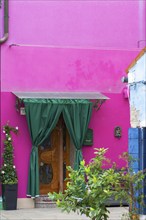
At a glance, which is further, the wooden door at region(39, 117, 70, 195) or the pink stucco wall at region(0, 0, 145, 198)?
the wooden door at region(39, 117, 70, 195)

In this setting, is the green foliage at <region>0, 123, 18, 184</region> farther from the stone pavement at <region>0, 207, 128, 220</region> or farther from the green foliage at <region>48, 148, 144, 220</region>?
the green foliage at <region>48, 148, 144, 220</region>

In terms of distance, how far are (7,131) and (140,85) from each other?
5701mm

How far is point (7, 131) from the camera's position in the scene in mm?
13125

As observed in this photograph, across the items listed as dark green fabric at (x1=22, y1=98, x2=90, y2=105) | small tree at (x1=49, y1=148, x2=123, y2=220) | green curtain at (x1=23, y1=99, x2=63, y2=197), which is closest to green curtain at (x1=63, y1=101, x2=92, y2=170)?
dark green fabric at (x1=22, y1=98, x2=90, y2=105)

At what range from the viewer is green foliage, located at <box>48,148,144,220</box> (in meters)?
6.52

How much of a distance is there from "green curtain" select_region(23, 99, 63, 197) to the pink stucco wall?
216 mm

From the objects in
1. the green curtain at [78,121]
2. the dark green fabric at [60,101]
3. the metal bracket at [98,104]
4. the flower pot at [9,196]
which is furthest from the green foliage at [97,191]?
the metal bracket at [98,104]

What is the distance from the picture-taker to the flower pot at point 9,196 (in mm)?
12789

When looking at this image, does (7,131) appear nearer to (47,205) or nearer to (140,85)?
(47,205)

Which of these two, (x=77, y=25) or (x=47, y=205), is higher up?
(x=77, y=25)

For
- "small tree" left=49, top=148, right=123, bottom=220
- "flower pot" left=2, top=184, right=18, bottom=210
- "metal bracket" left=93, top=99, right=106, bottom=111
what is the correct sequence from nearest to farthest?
"small tree" left=49, top=148, right=123, bottom=220 < "flower pot" left=2, top=184, right=18, bottom=210 < "metal bracket" left=93, top=99, right=106, bottom=111

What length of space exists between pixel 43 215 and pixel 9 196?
1.26 m

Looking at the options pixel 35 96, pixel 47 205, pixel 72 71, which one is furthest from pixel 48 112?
pixel 47 205

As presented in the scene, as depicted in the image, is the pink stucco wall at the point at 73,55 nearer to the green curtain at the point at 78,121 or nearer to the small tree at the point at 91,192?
the green curtain at the point at 78,121
